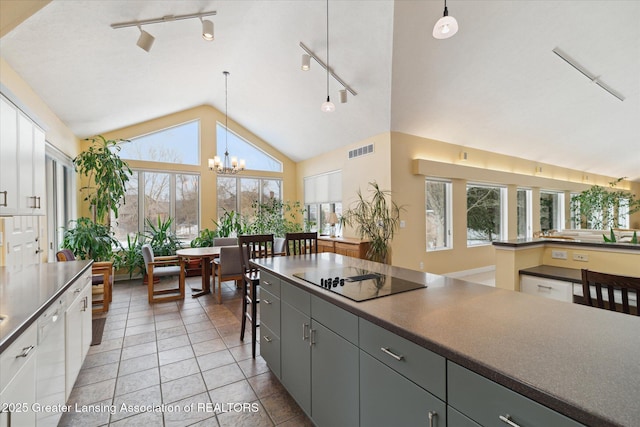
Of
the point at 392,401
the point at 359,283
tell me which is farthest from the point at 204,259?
the point at 392,401

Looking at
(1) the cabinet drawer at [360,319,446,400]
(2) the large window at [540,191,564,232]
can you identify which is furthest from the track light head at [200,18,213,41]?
(2) the large window at [540,191,564,232]

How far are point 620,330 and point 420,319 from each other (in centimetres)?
71

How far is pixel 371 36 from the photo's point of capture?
3.54 m

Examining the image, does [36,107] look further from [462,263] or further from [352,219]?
[462,263]

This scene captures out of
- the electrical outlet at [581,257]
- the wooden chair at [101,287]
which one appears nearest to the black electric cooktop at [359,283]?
the electrical outlet at [581,257]

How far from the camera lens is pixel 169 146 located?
6281mm

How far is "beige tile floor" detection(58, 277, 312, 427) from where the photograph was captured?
1.88m

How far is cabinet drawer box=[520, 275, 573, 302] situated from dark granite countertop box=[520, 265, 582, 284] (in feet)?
0.14

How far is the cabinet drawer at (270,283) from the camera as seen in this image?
6.91 ft

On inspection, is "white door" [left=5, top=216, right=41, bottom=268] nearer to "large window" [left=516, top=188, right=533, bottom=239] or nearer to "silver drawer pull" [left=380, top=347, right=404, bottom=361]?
"silver drawer pull" [left=380, top=347, right=404, bottom=361]

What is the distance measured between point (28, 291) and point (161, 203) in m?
4.94

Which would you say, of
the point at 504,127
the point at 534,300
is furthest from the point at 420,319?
the point at 504,127

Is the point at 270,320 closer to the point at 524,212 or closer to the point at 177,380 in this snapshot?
the point at 177,380

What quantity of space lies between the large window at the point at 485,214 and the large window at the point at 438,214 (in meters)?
0.71
